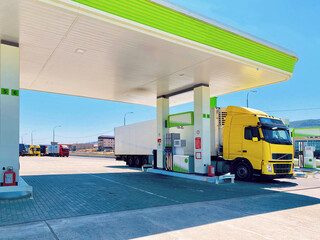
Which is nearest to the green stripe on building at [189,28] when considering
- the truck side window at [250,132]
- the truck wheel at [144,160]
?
the truck side window at [250,132]

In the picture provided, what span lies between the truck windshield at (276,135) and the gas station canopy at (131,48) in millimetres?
2438

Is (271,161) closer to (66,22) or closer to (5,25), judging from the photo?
(66,22)

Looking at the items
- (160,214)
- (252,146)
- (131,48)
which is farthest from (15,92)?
(252,146)

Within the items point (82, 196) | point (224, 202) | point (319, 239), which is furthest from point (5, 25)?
point (319, 239)

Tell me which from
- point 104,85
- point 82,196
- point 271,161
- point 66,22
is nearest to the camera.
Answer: point 66,22

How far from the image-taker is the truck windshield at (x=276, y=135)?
11617 millimetres

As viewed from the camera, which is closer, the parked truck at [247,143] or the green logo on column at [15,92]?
the green logo on column at [15,92]

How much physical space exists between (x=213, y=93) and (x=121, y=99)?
6371mm

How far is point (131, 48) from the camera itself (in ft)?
30.1

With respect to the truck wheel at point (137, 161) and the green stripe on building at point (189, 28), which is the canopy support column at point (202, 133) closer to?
the green stripe on building at point (189, 28)

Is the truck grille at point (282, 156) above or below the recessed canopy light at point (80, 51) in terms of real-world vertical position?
below

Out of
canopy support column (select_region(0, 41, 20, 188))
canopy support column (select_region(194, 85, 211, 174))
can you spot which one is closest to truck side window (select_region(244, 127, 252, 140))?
canopy support column (select_region(194, 85, 211, 174))

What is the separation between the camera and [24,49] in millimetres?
9406

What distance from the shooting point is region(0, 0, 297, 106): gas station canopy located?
23.8 feet
